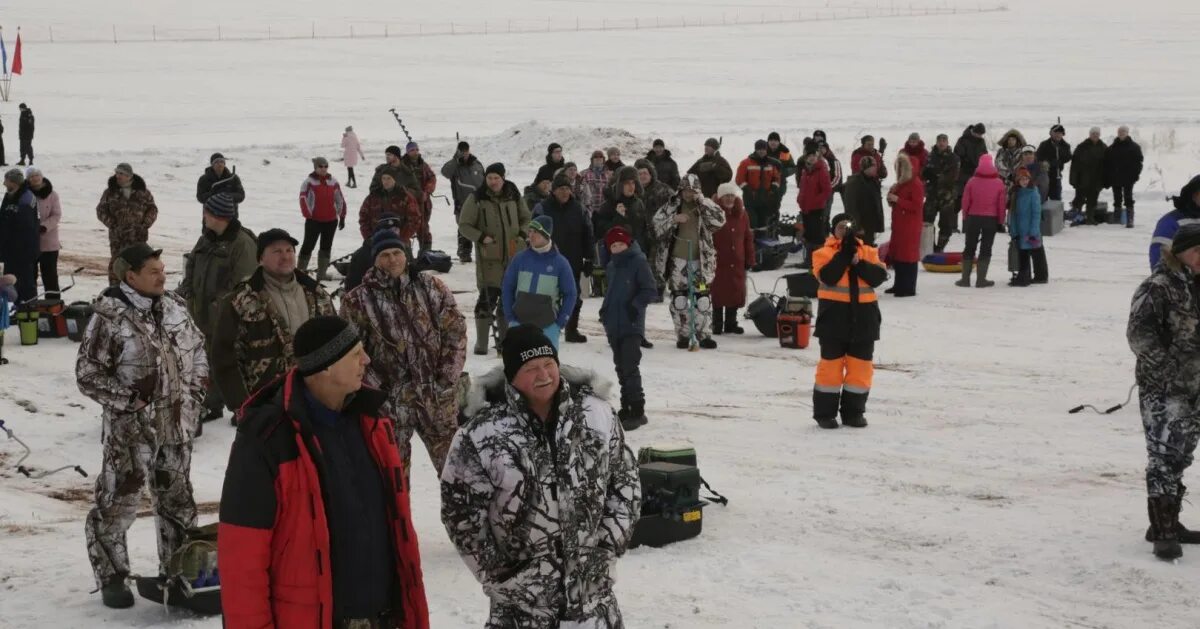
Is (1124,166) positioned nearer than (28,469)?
No

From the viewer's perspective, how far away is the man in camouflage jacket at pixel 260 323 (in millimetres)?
7438

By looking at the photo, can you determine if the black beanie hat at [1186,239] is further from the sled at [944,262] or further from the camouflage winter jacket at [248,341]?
the sled at [944,262]

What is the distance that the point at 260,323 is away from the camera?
745cm

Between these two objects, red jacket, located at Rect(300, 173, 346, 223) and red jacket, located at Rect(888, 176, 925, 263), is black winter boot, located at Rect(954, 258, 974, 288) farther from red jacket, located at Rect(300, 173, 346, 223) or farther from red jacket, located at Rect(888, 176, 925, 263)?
red jacket, located at Rect(300, 173, 346, 223)

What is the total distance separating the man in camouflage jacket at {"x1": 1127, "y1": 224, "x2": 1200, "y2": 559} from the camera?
7605mm

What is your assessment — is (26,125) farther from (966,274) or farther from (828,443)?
(828,443)

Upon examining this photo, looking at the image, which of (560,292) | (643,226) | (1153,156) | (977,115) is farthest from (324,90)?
(560,292)

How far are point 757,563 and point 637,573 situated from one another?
65 centimetres

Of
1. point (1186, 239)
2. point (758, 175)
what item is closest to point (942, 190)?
point (758, 175)

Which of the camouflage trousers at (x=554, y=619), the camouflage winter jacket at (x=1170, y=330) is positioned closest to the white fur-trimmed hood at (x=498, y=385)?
the camouflage trousers at (x=554, y=619)

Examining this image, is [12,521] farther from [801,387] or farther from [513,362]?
[801,387]

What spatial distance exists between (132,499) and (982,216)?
13.0 meters

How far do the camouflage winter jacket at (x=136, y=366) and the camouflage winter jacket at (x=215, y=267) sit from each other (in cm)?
306

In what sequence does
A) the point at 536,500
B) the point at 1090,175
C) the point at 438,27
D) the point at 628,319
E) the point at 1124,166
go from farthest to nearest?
the point at 438,27, the point at 1090,175, the point at 1124,166, the point at 628,319, the point at 536,500
